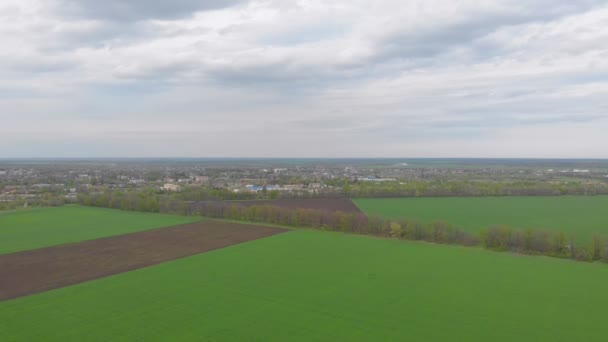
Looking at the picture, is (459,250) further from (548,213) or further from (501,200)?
(501,200)

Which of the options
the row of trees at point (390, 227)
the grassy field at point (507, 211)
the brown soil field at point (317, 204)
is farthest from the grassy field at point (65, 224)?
the grassy field at point (507, 211)

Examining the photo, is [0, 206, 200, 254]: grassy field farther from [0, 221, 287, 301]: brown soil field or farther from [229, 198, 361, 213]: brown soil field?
[229, 198, 361, 213]: brown soil field

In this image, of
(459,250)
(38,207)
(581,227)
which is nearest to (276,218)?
(459,250)

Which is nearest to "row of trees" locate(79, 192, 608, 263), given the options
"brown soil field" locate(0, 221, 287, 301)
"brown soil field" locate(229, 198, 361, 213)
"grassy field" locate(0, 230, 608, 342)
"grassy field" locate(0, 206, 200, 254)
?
"grassy field" locate(0, 206, 200, 254)

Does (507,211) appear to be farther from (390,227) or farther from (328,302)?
(328,302)

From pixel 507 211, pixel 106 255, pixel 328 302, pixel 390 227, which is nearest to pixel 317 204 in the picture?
pixel 390 227

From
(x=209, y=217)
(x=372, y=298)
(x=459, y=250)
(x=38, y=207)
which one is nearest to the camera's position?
(x=372, y=298)
